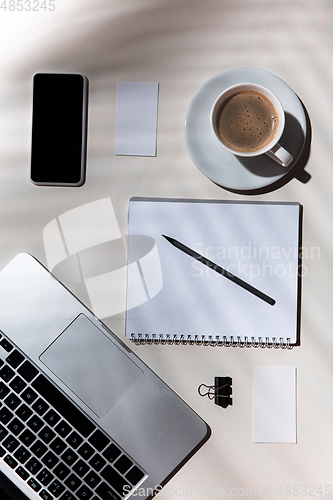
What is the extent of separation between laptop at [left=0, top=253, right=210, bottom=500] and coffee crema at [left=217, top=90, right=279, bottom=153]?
0.38 metres

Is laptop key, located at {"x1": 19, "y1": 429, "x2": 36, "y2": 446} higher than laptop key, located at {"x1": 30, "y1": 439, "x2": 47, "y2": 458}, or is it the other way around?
laptop key, located at {"x1": 19, "y1": 429, "x2": 36, "y2": 446}

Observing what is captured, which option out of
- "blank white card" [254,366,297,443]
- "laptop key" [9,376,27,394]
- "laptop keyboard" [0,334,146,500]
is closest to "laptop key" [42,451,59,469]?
"laptop keyboard" [0,334,146,500]

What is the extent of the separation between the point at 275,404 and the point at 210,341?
15cm

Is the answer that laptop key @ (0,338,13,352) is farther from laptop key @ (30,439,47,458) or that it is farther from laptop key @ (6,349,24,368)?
laptop key @ (30,439,47,458)

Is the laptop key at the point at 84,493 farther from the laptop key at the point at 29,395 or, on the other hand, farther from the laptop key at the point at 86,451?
the laptop key at the point at 29,395

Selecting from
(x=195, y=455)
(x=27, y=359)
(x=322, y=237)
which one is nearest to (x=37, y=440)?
(x=27, y=359)

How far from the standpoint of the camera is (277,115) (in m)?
0.60

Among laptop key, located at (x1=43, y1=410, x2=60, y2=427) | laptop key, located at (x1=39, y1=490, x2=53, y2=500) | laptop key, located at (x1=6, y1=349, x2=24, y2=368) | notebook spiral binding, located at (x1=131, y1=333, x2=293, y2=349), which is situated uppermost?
notebook spiral binding, located at (x1=131, y1=333, x2=293, y2=349)

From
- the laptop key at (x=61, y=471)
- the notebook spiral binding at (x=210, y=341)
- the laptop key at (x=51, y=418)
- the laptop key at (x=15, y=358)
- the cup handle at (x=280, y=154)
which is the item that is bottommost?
the laptop key at (x=61, y=471)

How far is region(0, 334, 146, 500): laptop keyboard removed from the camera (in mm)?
611

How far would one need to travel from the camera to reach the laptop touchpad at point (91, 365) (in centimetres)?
64

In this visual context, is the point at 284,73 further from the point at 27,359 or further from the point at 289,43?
the point at 27,359

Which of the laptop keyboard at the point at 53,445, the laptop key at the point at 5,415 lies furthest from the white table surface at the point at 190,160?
the laptop key at the point at 5,415

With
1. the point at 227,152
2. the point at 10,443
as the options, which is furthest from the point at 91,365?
the point at 227,152
